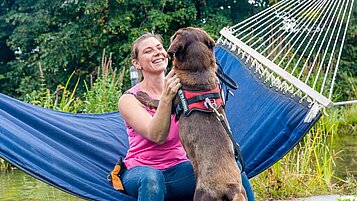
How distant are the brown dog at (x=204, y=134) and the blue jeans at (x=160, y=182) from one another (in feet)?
0.58

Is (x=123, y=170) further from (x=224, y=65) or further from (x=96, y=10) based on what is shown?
(x=96, y=10)

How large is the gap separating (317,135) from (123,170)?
7.40 feet

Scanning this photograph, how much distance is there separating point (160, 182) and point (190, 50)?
52cm

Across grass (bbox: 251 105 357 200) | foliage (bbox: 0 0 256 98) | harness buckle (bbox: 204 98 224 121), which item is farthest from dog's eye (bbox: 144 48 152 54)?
foliage (bbox: 0 0 256 98)

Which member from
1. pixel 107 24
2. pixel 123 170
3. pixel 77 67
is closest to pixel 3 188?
pixel 123 170

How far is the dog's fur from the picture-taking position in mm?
2289

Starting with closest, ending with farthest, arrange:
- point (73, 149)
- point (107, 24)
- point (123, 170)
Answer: point (123, 170) < point (73, 149) < point (107, 24)

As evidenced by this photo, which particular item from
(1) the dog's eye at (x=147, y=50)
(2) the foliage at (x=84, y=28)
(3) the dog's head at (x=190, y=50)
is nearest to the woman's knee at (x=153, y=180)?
(3) the dog's head at (x=190, y=50)

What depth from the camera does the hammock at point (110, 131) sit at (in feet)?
8.97

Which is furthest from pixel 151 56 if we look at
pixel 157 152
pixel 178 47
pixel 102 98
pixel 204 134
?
pixel 102 98

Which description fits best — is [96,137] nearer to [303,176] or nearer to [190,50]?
[190,50]

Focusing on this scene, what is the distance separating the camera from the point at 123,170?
2.74 m

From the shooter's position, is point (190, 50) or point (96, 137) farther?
point (96, 137)

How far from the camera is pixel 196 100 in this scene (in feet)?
A: 8.06
